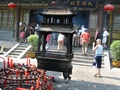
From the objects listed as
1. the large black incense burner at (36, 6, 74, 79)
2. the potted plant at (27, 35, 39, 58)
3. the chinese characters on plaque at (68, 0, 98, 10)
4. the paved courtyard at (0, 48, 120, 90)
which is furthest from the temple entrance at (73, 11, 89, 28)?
the large black incense burner at (36, 6, 74, 79)

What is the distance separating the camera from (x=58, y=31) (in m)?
7.94

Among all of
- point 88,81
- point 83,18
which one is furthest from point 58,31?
point 83,18

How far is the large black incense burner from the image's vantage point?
7914 millimetres

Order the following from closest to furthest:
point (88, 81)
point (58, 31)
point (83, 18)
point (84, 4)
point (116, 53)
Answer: point (58, 31) → point (88, 81) → point (116, 53) → point (84, 4) → point (83, 18)

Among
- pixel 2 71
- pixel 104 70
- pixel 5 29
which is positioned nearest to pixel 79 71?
pixel 104 70

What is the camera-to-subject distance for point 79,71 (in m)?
10.7

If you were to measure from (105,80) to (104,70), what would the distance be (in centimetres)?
236

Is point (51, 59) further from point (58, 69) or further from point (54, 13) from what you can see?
point (54, 13)

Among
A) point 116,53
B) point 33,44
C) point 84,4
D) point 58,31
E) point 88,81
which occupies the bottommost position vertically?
point 88,81

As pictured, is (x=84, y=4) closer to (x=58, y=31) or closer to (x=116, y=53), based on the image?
(x=116, y=53)

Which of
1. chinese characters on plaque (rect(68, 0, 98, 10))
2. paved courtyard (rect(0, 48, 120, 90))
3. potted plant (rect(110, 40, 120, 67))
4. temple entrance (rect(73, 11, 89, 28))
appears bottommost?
paved courtyard (rect(0, 48, 120, 90))

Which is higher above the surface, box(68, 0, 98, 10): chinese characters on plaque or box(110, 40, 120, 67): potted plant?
box(68, 0, 98, 10): chinese characters on plaque

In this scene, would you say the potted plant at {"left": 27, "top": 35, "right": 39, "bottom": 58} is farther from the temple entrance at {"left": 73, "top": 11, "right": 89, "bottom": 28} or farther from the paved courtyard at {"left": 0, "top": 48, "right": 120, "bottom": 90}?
the temple entrance at {"left": 73, "top": 11, "right": 89, "bottom": 28}

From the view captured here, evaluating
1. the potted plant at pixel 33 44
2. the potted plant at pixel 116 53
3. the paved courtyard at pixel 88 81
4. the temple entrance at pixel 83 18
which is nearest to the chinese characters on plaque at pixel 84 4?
the temple entrance at pixel 83 18
